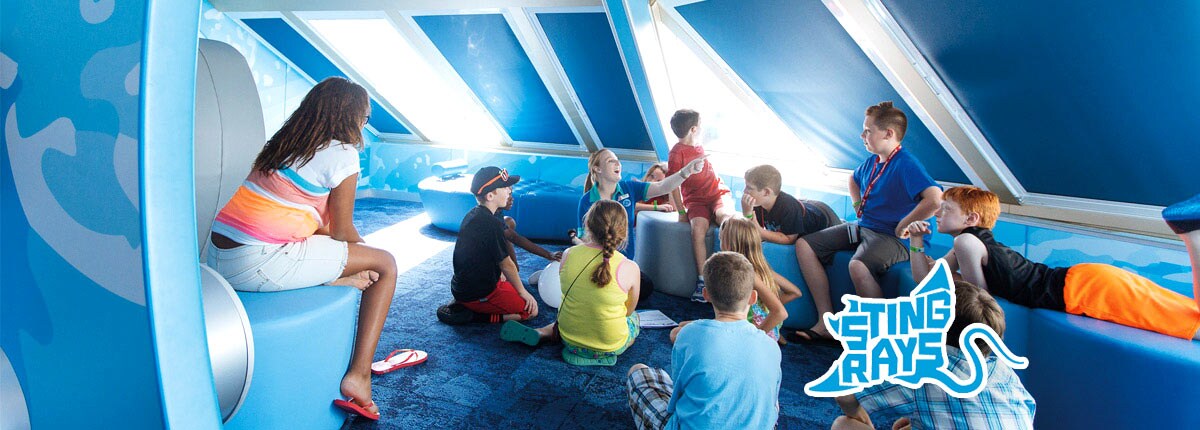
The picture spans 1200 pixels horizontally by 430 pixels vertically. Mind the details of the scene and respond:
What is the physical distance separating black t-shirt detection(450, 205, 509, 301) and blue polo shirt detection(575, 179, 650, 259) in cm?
78

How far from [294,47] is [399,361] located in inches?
178

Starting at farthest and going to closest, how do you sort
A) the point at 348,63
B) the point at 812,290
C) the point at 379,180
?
the point at 379,180 → the point at 348,63 → the point at 812,290

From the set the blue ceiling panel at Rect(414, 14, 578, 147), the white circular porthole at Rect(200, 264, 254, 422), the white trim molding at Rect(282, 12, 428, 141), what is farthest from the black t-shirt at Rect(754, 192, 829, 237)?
→ the white trim molding at Rect(282, 12, 428, 141)

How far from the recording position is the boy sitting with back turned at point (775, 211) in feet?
11.0

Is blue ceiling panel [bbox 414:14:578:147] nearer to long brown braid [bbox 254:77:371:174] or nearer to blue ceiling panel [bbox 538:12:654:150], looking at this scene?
blue ceiling panel [bbox 538:12:654:150]

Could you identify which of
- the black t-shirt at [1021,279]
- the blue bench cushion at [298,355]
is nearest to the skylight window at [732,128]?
the black t-shirt at [1021,279]

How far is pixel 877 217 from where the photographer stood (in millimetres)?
3096

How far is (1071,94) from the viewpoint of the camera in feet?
8.13

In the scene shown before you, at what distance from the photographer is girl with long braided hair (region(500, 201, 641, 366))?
2.69 m

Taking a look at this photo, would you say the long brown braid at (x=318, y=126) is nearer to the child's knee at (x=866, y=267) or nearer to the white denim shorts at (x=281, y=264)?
the white denim shorts at (x=281, y=264)

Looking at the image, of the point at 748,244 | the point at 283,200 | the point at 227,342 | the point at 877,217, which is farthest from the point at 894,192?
the point at 227,342

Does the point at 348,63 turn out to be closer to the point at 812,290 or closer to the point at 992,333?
the point at 812,290

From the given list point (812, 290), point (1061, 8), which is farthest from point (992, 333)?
point (812, 290)

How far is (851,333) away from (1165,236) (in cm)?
189
